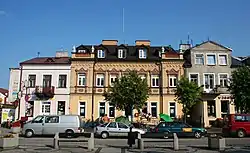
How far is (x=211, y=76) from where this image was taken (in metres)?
38.5

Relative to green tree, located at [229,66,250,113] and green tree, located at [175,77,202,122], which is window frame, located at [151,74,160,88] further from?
green tree, located at [229,66,250,113]

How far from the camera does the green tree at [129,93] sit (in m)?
31.6

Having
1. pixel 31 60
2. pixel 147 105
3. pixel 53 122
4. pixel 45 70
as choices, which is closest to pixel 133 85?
pixel 147 105

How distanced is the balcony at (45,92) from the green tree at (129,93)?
30.5ft

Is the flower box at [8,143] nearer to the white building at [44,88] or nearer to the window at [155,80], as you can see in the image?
the white building at [44,88]

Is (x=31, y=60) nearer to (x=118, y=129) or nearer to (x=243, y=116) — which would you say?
(x=118, y=129)

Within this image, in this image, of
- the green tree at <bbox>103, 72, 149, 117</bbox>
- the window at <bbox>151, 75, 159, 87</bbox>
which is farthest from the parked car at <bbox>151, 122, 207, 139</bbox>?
the window at <bbox>151, 75, 159, 87</bbox>

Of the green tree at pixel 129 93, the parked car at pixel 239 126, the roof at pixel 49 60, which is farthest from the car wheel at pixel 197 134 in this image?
the roof at pixel 49 60

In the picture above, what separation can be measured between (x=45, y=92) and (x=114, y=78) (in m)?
9.27

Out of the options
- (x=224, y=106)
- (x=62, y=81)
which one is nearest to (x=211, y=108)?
(x=224, y=106)

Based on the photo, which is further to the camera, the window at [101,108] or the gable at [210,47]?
the gable at [210,47]

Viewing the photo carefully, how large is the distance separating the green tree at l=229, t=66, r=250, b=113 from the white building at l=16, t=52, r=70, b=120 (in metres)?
20.8

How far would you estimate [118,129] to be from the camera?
23922 millimetres

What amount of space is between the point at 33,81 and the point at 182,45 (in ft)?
77.9
